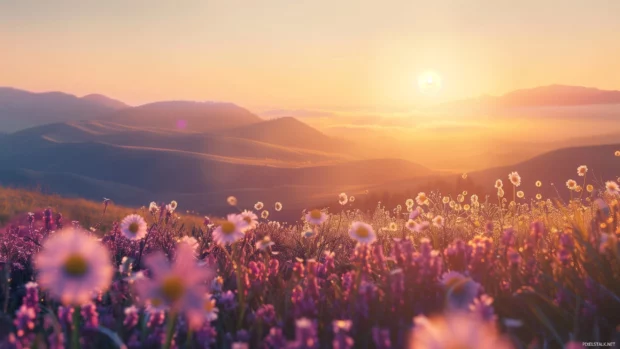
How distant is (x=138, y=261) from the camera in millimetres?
4508

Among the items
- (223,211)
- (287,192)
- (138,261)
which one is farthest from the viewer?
(287,192)

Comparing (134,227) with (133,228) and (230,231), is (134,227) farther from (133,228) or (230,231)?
(230,231)

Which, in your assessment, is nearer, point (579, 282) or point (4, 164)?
point (579, 282)

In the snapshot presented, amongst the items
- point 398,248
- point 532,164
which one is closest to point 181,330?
point 398,248

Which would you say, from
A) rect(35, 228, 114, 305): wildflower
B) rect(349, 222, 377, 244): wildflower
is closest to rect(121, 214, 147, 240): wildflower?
rect(349, 222, 377, 244): wildflower

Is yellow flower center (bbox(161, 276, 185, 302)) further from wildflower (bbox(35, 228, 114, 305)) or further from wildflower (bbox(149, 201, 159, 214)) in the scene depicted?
wildflower (bbox(149, 201, 159, 214))

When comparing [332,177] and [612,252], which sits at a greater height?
[612,252]

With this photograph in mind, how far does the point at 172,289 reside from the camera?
147 cm

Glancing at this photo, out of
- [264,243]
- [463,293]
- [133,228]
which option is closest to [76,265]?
[264,243]

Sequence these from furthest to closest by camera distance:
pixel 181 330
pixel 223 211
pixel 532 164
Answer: pixel 223 211 → pixel 532 164 → pixel 181 330

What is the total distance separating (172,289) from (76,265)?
369mm

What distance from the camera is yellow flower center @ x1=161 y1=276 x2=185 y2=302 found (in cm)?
146

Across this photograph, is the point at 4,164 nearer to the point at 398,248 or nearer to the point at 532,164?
the point at 532,164

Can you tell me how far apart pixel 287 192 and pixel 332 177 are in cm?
2243
